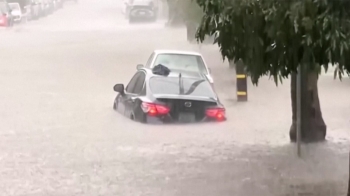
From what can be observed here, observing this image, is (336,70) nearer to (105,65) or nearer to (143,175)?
(143,175)

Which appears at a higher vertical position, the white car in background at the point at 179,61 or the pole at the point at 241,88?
the white car in background at the point at 179,61

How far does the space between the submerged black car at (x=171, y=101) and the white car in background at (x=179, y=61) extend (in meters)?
1.23

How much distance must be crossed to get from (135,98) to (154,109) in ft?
1.87

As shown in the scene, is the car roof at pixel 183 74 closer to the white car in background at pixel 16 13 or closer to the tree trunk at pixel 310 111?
the tree trunk at pixel 310 111

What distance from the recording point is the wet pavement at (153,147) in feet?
31.1

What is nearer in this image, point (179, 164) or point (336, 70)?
point (336, 70)

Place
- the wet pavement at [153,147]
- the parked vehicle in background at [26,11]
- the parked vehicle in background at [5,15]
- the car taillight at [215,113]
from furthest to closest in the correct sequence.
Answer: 1. the parked vehicle in background at [26,11]
2. the parked vehicle in background at [5,15]
3. the car taillight at [215,113]
4. the wet pavement at [153,147]

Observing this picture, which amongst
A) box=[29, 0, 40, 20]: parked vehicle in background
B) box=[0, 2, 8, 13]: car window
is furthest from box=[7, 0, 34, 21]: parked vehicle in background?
box=[0, 2, 8, 13]: car window

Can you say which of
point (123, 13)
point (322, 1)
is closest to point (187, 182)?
point (322, 1)

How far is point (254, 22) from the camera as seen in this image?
618cm

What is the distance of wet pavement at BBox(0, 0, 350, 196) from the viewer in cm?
949

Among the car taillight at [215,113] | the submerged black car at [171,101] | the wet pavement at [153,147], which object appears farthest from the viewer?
the car taillight at [215,113]

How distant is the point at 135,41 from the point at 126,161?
23700 millimetres

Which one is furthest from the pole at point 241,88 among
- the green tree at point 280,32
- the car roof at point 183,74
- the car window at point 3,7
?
the car window at point 3,7
